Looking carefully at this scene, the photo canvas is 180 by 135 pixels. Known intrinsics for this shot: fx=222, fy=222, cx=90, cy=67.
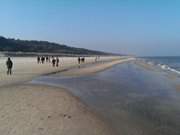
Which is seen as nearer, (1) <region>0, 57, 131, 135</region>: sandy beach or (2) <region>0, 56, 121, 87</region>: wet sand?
(1) <region>0, 57, 131, 135</region>: sandy beach

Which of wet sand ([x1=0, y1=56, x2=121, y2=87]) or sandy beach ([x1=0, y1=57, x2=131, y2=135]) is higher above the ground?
sandy beach ([x1=0, y1=57, x2=131, y2=135])

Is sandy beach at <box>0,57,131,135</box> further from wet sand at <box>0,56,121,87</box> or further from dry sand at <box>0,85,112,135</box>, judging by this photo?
wet sand at <box>0,56,121,87</box>

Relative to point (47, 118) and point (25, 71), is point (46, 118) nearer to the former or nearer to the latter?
point (47, 118)

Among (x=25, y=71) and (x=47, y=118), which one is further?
(x=25, y=71)

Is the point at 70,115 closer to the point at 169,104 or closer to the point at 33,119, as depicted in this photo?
the point at 33,119

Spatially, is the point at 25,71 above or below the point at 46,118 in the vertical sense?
below

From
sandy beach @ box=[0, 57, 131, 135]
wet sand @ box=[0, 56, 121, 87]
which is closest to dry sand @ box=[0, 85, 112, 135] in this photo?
sandy beach @ box=[0, 57, 131, 135]

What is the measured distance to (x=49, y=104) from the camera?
9.64 m

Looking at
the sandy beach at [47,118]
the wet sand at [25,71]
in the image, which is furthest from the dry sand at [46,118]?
the wet sand at [25,71]

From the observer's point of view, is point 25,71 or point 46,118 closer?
point 46,118

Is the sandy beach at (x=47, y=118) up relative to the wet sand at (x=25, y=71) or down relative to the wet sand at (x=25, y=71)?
up

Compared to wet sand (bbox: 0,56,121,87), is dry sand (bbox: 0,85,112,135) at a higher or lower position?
higher

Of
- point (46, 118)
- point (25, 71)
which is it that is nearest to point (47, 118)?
point (46, 118)

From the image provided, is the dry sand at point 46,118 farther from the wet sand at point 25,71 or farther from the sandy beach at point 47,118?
the wet sand at point 25,71
